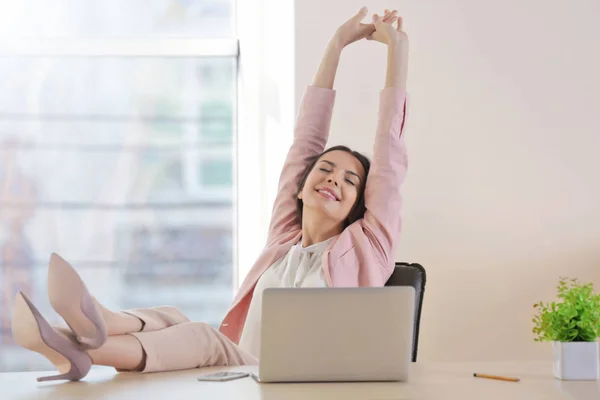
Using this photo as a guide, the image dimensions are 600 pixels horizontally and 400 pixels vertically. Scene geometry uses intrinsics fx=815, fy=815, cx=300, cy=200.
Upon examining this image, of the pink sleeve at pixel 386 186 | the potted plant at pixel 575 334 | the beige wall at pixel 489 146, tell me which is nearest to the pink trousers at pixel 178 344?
the potted plant at pixel 575 334

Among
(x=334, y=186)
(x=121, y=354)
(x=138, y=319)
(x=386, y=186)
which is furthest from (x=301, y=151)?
(x=121, y=354)

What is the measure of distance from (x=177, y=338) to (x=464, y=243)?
179 centimetres

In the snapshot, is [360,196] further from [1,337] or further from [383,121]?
[1,337]

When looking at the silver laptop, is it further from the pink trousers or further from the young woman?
the young woman

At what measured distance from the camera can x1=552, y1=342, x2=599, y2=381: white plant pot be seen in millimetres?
1387

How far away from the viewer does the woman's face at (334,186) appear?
2.49 m

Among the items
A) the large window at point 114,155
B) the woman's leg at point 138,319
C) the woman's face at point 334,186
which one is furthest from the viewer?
the large window at point 114,155

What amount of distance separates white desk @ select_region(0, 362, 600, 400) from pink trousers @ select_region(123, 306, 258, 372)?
6cm

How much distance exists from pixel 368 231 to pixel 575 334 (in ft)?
3.65

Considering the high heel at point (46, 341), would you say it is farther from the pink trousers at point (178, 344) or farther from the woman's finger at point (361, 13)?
the woman's finger at point (361, 13)

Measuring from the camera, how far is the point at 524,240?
316 centimetres

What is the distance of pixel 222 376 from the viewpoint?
139 cm

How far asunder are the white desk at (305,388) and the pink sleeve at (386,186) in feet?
3.34

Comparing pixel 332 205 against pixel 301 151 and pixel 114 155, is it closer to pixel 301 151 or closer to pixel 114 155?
pixel 301 151
